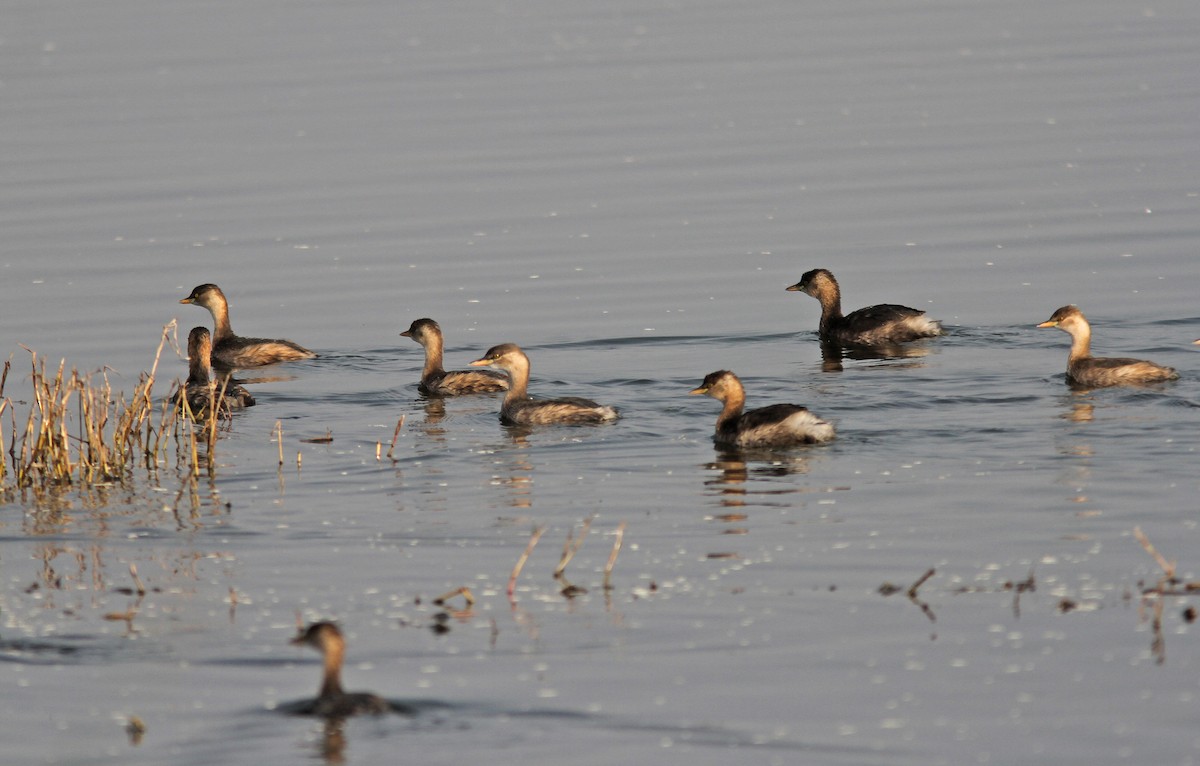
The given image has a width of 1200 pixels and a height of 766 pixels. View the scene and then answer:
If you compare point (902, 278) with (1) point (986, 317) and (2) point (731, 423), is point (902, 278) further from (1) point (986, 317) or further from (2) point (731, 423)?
(2) point (731, 423)

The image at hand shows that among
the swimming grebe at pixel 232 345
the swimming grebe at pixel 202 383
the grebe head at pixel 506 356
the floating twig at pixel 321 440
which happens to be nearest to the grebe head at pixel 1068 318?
the grebe head at pixel 506 356

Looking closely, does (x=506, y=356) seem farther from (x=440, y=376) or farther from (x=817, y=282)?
(x=817, y=282)

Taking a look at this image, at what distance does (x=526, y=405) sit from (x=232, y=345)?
15.7 ft

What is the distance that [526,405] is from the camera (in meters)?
16.8

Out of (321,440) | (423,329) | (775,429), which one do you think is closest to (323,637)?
(775,429)

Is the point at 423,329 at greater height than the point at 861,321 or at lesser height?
greater

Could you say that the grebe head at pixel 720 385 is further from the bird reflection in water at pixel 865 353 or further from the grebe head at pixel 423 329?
the grebe head at pixel 423 329

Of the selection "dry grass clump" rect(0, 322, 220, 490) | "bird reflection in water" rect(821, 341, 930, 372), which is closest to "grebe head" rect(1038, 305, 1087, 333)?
"bird reflection in water" rect(821, 341, 930, 372)

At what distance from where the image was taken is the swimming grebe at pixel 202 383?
17.7m

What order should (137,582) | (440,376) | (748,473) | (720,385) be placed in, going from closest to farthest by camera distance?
(137,582)
(748,473)
(720,385)
(440,376)

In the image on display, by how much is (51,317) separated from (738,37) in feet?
71.2

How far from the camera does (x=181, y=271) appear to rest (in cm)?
2353

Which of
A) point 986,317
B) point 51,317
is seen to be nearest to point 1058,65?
point 986,317

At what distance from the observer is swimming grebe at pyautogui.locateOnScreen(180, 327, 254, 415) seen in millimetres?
17672
